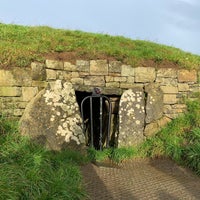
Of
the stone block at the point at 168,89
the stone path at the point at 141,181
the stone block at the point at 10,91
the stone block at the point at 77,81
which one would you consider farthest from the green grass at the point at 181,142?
the stone block at the point at 10,91

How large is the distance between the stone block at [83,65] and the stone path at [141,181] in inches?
89.1

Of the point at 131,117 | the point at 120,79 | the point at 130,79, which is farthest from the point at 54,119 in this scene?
the point at 130,79

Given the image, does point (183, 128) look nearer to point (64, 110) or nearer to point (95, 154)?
point (95, 154)

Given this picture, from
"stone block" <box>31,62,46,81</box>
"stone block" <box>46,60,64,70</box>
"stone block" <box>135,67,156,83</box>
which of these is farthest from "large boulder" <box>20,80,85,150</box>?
"stone block" <box>135,67,156,83</box>

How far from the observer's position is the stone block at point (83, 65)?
8719 mm

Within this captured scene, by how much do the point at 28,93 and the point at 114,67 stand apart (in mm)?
2131

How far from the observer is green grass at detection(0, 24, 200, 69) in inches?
333

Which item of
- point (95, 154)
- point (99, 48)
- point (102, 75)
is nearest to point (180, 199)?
point (95, 154)

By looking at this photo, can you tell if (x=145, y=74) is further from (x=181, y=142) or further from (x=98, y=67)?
(x=181, y=142)

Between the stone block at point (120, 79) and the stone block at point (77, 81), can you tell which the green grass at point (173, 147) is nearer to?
the stone block at point (120, 79)

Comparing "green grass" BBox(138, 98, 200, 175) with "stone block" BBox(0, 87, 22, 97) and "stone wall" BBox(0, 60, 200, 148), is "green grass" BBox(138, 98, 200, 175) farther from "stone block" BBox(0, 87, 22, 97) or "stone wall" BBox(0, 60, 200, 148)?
"stone block" BBox(0, 87, 22, 97)

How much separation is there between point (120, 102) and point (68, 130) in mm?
1604

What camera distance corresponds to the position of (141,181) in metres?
6.99

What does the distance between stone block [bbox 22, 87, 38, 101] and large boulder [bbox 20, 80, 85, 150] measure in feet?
0.44
